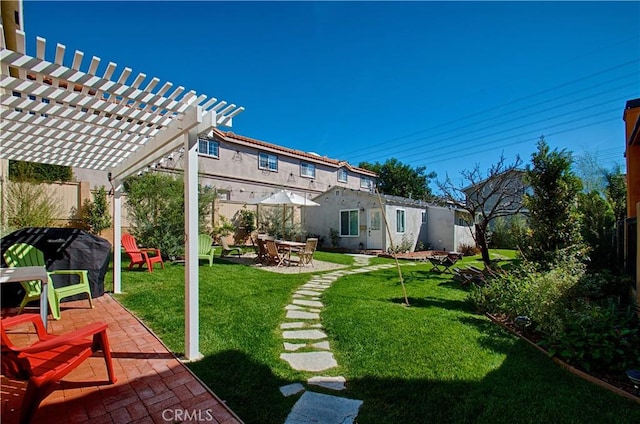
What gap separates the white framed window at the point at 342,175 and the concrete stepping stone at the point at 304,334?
76.4 feet

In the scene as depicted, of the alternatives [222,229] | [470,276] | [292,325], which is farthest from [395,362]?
[222,229]

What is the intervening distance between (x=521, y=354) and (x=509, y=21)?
7.42 m

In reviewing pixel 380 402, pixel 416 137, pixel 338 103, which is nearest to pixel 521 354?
pixel 380 402

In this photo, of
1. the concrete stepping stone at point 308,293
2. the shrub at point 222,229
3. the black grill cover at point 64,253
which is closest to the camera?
the black grill cover at point 64,253

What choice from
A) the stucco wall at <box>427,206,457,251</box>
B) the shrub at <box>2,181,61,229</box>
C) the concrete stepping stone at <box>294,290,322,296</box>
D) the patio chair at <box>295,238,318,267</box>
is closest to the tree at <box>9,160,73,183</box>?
the shrub at <box>2,181,61,229</box>

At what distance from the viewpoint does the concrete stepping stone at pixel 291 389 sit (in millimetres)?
2946

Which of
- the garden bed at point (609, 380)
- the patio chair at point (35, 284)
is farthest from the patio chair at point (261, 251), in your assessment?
the garden bed at point (609, 380)

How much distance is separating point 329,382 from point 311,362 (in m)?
0.49

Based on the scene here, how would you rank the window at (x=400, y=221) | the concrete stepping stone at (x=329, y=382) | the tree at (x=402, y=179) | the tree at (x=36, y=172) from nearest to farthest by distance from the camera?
1. the concrete stepping stone at (x=329, y=382)
2. the tree at (x=36, y=172)
3. the window at (x=400, y=221)
4. the tree at (x=402, y=179)

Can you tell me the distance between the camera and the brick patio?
2.53 m

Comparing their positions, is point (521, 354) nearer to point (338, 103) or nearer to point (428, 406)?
point (428, 406)

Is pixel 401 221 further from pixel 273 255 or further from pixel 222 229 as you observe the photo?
pixel 222 229

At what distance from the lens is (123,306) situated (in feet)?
18.5

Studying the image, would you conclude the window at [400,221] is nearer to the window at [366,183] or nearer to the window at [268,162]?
the window at [268,162]
